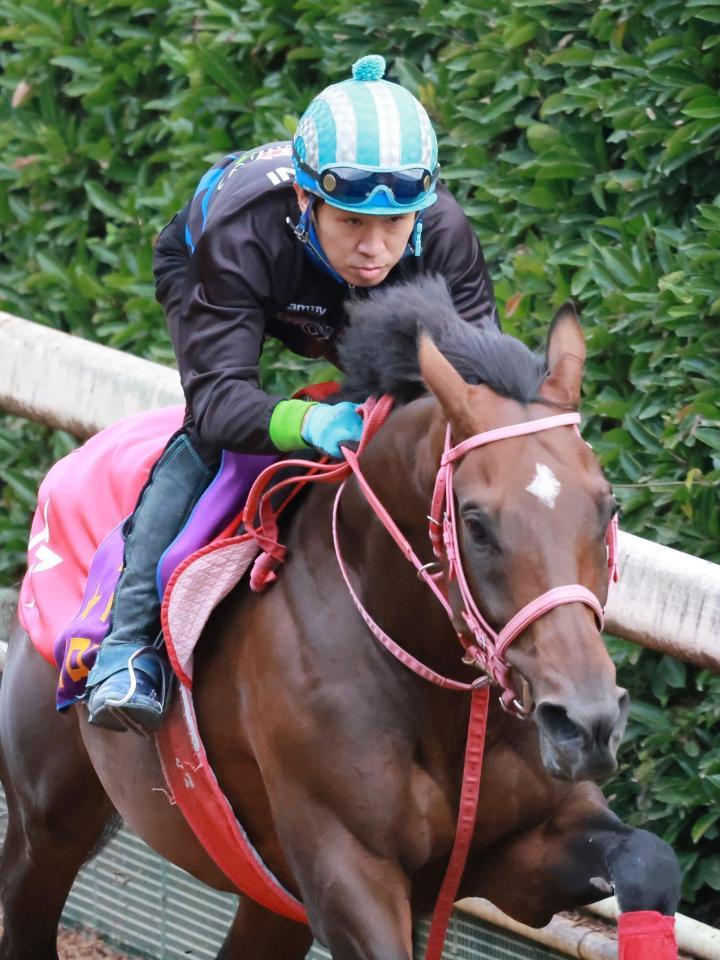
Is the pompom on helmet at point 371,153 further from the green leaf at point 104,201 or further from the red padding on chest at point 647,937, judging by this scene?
the green leaf at point 104,201

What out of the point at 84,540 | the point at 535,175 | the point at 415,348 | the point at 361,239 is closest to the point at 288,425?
the point at 415,348

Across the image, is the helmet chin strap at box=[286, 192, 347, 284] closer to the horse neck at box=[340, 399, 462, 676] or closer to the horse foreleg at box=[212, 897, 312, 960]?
the horse neck at box=[340, 399, 462, 676]

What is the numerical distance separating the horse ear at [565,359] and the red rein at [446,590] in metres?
0.12

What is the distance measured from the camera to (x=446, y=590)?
366 centimetres

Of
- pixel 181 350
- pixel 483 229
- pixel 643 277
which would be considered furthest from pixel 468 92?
pixel 181 350

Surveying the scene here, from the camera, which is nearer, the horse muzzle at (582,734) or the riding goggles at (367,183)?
the horse muzzle at (582,734)

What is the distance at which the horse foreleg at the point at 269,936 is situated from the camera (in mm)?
5016

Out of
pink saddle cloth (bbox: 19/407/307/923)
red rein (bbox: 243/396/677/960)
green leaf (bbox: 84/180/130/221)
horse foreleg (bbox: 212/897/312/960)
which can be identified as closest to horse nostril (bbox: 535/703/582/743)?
red rein (bbox: 243/396/677/960)

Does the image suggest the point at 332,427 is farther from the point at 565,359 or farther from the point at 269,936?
the point at 269,936

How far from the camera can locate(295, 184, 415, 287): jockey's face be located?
13.2 feet

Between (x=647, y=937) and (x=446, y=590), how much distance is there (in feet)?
2.82

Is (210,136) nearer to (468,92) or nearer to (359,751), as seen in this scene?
(468,92)

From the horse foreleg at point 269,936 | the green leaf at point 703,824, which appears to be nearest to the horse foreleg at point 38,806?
the horse foreleg at point 269,936

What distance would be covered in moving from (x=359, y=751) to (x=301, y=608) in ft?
1.23
